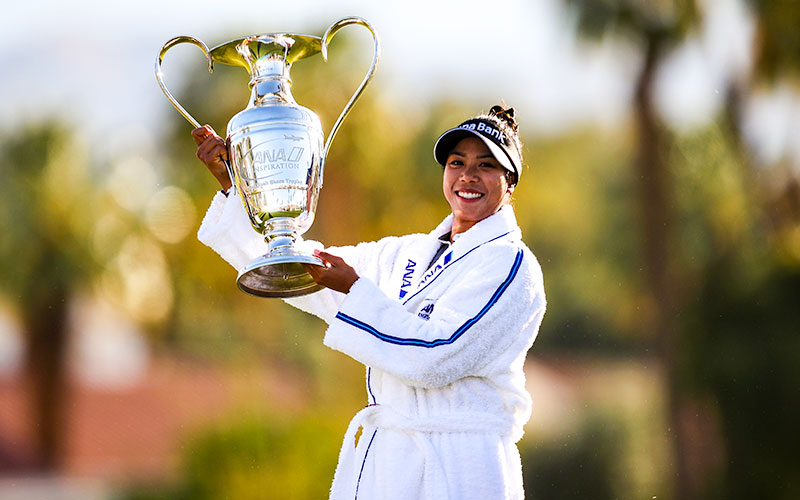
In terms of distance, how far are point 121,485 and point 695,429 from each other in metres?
6.76

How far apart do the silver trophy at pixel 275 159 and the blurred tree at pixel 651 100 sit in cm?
1219

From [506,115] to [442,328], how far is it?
0.81m

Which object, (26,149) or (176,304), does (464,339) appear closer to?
(26,149)

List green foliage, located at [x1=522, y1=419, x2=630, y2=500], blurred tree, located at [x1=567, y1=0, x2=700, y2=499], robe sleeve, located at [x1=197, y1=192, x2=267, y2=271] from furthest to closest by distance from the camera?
blurred tree, located at [x1=567, y1=0, x2=700, y2=499] → green foliage, located at [x1=522, y1=419, x2=630, y2=500] → robe sleeve, located at [x1=197, y1=192, x2=267, y2=271]

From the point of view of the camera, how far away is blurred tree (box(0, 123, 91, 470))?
1697 centimetres

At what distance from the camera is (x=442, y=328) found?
126 inches

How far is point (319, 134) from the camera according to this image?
357 centimetres

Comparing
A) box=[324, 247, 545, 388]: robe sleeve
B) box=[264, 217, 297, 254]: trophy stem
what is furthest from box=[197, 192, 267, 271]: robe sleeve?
box=[324, 247, 545, 388]: robe sleeve

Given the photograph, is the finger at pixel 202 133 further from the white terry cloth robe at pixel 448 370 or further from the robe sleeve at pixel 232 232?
the white terry cloth robe at pixel 448 370

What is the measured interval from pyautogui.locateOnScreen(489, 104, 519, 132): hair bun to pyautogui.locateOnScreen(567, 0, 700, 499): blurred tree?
39.0 ft

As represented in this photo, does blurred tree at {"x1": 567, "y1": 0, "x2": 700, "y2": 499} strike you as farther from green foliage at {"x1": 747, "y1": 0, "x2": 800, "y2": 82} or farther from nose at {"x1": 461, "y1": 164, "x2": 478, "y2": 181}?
nose at {"x1": 461, "y1": 164, "x2": 478, "y2": 181}

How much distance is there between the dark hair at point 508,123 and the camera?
11.6ft

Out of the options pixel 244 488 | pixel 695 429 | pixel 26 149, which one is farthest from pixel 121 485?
pixel 695 429

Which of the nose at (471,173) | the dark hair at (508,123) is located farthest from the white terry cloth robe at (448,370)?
the dark hair at (508,123)
